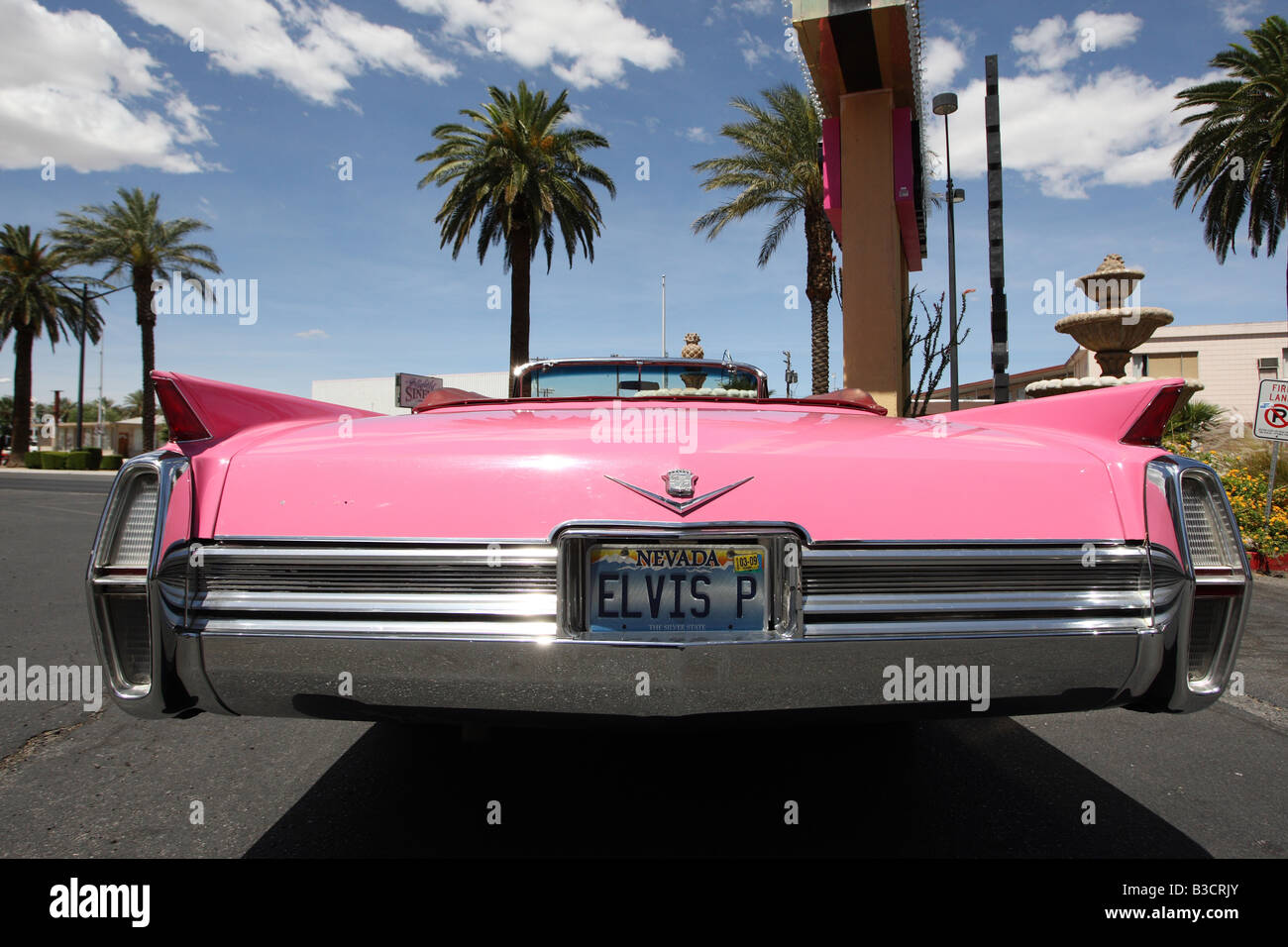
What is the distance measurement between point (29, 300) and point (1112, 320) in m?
39.2

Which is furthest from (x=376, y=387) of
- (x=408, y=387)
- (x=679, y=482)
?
(x=679, y=482)

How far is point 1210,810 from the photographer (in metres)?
2.57

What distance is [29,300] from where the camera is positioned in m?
34.4

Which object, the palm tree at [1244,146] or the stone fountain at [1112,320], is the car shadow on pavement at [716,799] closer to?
the stone fountain at [1112,320]

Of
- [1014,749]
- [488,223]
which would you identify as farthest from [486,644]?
[488,223]

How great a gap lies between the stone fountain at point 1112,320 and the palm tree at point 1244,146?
30.9 feet

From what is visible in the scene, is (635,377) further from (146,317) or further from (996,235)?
(146,317)

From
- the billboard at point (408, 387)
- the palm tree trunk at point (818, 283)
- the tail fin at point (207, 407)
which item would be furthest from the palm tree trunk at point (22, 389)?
the tail fin at point (207, 407)

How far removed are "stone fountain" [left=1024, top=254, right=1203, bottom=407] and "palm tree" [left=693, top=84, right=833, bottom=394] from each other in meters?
7.83

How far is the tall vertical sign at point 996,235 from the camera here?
11148 millimetres
